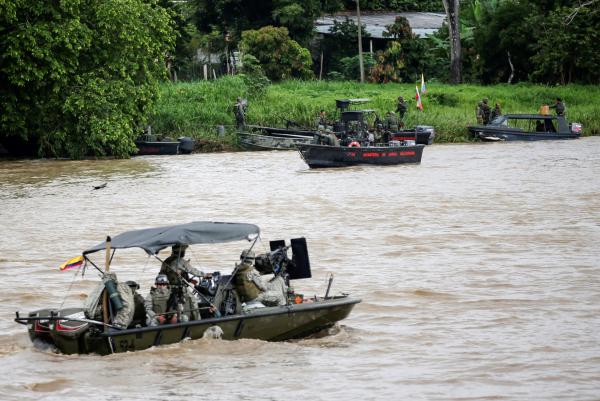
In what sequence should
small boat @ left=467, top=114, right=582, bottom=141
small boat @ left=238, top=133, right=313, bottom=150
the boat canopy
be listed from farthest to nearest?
small boat @ left=467, top=114, right=582, bottom=141 < small boat @ left=238, top=133, right=313, bottom=150 < the boat canopy

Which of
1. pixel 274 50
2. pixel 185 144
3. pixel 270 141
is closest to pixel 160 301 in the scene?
pixel 185 144

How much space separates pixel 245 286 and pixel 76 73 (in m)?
27.0

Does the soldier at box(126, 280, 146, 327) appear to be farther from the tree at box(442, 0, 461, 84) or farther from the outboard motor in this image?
the tree at box(442, 0, 461, 84)

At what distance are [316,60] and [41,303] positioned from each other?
4245cm

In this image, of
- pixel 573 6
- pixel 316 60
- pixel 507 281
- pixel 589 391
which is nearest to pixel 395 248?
pixel 507 281

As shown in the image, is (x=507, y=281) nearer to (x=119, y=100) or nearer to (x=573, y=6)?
(x=119, y=100)

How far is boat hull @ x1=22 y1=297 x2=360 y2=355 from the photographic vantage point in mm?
12852

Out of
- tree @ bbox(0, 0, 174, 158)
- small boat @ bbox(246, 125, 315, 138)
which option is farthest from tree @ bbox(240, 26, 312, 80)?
tree @ bbox(0, 0, 174, 158)

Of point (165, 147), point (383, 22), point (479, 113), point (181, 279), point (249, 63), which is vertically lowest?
point (165, 147)

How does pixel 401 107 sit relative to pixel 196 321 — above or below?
below

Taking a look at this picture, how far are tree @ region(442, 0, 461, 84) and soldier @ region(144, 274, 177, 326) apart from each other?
38171 millimetres

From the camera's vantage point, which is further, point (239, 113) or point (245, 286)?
point (239, 113)

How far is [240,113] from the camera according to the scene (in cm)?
4303

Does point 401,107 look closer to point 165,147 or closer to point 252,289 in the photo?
point 165,147
